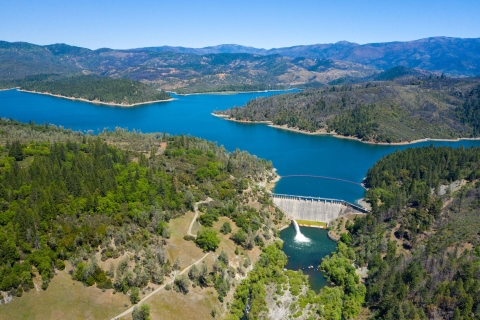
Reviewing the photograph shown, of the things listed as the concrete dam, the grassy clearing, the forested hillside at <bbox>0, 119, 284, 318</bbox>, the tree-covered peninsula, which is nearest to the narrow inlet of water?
the grassy clearing

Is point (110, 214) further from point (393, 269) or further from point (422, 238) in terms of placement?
point (422, 238)

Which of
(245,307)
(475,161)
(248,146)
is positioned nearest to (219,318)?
(245,307)

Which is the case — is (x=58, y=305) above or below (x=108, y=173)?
below

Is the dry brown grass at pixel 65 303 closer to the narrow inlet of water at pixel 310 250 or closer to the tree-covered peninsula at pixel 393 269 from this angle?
the tree-covered peninsula at pixel 393 269

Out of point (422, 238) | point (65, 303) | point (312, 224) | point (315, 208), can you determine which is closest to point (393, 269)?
point (422, 238)

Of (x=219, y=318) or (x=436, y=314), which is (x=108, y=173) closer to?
(x=219, y=318)

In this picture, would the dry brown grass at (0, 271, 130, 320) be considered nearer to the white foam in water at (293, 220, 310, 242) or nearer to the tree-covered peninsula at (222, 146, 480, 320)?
the tree-covered peninsula at (222, 146, 480, 320)
